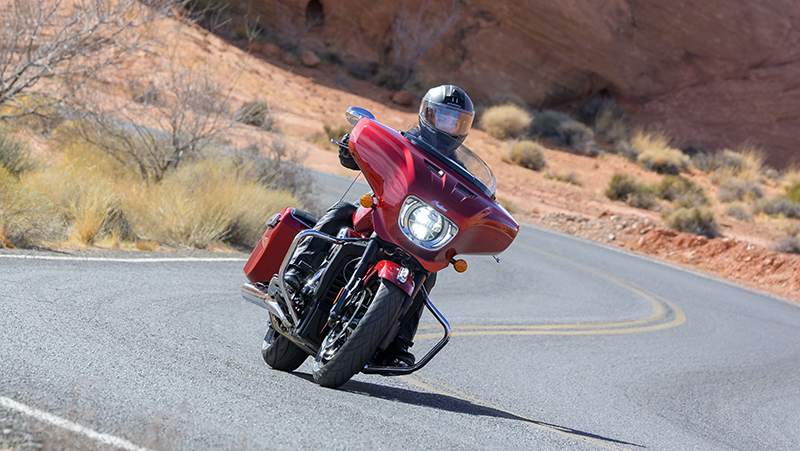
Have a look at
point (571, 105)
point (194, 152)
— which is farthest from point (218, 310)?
point (571, 105)

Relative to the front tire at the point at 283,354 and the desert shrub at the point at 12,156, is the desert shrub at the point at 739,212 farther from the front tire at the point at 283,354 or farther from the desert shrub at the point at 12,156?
the front tire at the point at 283,354

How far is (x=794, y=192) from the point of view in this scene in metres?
34.8

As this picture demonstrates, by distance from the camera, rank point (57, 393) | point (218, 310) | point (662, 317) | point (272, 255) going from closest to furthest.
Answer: point (57, 393), point (272, 255), point (218, 310), point (662, 317)

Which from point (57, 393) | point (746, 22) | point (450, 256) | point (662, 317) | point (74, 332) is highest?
point (746, 22)

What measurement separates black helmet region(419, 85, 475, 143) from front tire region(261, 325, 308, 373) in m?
1.83

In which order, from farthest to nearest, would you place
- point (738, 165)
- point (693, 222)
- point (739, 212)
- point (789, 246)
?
1. point (738, 165)
2. point (739, 212)
3. point (693, 222)
4. point (789, 246)

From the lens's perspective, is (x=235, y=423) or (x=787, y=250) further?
(x=787, y=250)

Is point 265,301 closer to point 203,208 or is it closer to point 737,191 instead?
point 203,208

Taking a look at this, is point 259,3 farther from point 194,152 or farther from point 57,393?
point 57,393

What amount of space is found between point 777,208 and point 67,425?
32.7 metres

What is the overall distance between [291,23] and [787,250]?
28731 millimetres

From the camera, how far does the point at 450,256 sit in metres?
4.52

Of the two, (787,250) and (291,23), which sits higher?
(291,23)

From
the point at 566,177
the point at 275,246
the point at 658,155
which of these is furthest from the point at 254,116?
the point at 658,155
